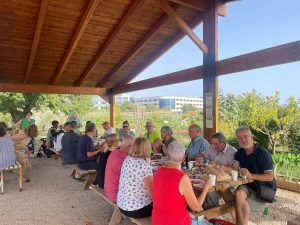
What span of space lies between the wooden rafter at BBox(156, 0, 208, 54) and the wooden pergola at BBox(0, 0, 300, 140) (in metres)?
0.02

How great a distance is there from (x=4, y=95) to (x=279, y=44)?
14.2 m

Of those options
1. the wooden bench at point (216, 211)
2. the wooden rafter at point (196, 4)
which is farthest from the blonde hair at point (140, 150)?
the wooden rafter at point (196, 4)

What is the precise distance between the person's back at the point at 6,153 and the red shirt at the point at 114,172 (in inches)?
102

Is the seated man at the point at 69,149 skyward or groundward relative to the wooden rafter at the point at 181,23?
groundward

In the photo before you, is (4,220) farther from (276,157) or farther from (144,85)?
(144,85)

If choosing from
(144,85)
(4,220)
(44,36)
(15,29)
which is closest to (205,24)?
(144,85)

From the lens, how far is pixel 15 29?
6.13 metres

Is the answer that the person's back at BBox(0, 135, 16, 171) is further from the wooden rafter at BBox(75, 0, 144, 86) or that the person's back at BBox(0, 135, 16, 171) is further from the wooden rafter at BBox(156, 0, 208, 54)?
the wooden rafter at BBox(156, 0, 208, 54)

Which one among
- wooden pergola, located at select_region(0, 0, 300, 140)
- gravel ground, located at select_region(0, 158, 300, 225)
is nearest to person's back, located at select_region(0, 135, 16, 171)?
gravel ground, located at select_region(0, 158, 300, 225)

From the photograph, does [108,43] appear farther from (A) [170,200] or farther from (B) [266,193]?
(A) [170,200]

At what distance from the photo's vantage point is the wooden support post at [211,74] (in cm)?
544

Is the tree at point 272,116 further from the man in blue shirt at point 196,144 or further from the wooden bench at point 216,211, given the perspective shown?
the wooden bench at point 216,211

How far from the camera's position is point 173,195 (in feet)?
6.45

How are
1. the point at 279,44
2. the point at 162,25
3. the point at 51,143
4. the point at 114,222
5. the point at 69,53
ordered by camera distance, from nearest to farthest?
the point at 114,222, the point at 279,44, the point at 162,25, the point at 69,53, the point at 51,143
